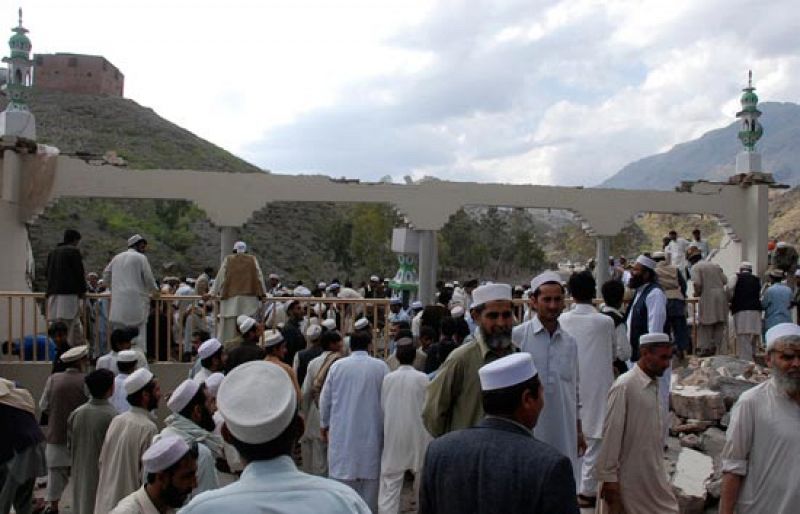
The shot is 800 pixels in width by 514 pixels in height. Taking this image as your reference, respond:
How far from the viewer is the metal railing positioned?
9.68 meters

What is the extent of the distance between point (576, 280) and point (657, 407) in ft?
3.76

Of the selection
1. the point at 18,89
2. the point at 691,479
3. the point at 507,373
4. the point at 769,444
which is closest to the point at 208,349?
the point at 507,373

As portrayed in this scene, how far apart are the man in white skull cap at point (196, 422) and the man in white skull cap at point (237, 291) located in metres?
5.03

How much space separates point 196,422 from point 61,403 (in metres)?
2.92

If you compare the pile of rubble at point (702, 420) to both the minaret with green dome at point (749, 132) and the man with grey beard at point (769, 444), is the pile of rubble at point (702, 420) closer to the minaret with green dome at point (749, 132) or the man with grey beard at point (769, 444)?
→ the man with grey beard at point (769, 444)

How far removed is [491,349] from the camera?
4152 mm

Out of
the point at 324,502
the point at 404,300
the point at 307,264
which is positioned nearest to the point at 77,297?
the point at 404,300

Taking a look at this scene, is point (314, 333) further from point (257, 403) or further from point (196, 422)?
point (257, 403)

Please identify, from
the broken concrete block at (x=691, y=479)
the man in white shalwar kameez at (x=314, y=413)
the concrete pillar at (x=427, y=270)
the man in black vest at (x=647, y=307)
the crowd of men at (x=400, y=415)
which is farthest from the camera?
the concrete pillar at (x=427, y=270)

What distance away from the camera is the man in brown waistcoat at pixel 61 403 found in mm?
6442

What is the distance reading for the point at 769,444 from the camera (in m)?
3.66

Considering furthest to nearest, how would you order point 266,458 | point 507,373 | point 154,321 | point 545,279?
1. point 154,321
2. point 545,279
3. point 507,373
4. point 266,458

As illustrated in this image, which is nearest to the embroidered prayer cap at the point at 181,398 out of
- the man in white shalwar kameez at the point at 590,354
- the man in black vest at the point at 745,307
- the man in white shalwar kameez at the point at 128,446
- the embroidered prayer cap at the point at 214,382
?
the man in white shalwar kameez at the point at 128,446

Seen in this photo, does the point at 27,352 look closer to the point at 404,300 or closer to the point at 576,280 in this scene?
the point at 404,300
